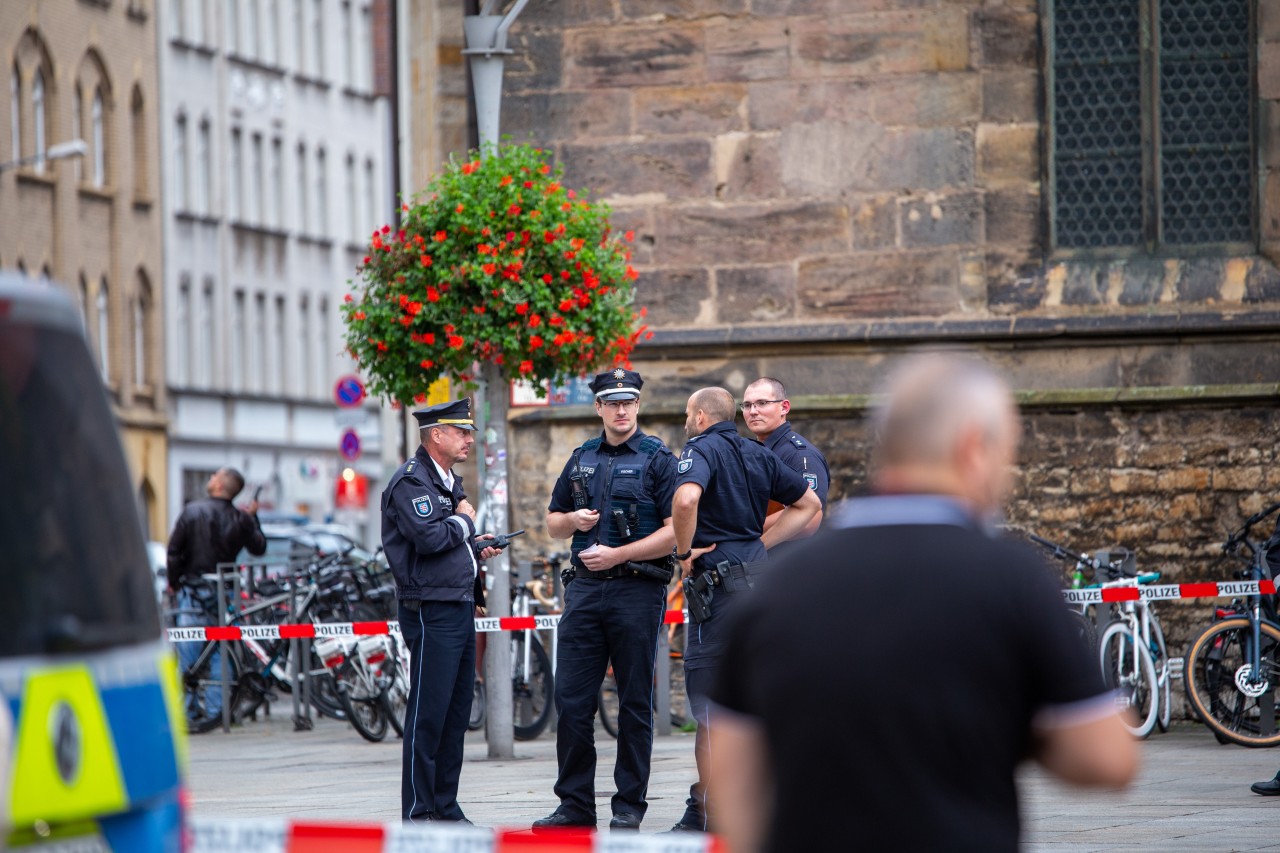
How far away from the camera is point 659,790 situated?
11.3 m

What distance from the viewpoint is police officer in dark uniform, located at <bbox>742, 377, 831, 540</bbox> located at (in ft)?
34.1

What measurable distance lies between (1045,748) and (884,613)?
0.33 metres

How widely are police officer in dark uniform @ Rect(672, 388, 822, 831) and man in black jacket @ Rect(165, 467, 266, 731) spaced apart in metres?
8.72

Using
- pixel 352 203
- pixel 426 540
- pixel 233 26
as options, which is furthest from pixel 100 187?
pixel 426 540

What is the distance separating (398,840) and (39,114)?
42008 millimetres

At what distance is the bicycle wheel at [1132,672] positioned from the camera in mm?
13680

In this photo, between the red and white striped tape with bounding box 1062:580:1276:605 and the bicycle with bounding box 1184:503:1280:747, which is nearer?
the bicycle with bounding box 1184:503:1280:747

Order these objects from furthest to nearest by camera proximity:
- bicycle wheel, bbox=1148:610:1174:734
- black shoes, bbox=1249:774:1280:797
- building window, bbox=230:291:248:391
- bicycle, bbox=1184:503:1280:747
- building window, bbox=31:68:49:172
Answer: building window, bbox=230:291:248:391, building window, bbox=31:68:49:172, bicycle wheel, bbox=1148:610:1174:734, bicycle, bbox=1184:503:1280:747, black shoes, bbox=1249:774:1280:797

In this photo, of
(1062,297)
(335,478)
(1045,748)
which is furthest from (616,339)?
(335,478)

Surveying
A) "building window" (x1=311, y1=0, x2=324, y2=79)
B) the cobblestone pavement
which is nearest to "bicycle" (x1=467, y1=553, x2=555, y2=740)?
the cobblestone pavement

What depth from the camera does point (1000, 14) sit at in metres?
16.0

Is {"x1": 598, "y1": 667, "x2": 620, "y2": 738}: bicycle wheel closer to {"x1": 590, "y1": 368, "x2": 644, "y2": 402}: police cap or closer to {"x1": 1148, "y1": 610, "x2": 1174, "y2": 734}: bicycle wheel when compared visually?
{"x1": 1148, "y1": 610, "x2": 1174, "y2": 734}: bicycle wheel

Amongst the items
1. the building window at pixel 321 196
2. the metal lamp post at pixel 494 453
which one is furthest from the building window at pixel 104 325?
the metal lamp post at pixel 494 453

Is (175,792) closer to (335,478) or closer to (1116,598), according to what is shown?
(1116,598)
